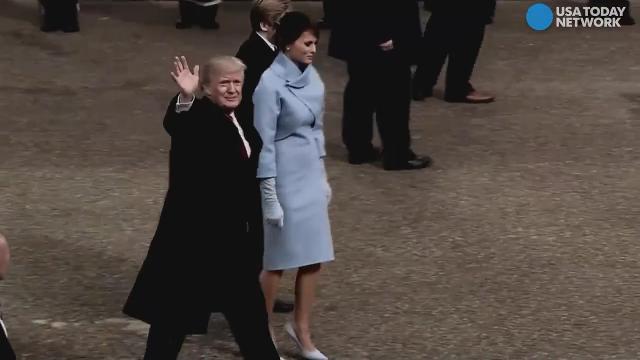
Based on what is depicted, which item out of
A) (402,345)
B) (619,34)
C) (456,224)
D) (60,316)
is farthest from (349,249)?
(619,34)

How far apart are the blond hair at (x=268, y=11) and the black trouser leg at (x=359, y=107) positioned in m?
2.63

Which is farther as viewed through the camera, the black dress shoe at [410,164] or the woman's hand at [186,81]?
the black dress shoe at [410,164]

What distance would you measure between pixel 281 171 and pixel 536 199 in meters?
3.18

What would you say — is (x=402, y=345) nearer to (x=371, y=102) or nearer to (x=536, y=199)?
(x=536, y=199)

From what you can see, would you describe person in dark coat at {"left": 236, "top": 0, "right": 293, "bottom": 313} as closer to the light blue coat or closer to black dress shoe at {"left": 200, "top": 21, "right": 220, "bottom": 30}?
the light blue coat

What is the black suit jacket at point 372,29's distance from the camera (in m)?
9.05

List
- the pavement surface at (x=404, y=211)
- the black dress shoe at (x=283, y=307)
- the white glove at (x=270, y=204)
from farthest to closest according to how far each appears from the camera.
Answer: the black dress shoe at (x=283, y=307), the pavement surface at (x=404, y=211), the white glove at (x=270, y=204)

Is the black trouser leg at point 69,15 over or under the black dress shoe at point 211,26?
over

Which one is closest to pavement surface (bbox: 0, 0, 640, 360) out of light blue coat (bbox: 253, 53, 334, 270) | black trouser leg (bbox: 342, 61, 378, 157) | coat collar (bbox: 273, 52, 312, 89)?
black trouser leg (bbox: 342, 61, 378, 157)

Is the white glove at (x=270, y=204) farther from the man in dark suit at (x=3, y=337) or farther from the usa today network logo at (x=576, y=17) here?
the usa today network logo at (x=576, y=17)

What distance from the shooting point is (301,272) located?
600 cm

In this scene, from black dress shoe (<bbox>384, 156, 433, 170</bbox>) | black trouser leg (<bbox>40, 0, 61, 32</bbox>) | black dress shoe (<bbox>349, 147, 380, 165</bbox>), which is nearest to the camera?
black dress shoe (<bbox>384, 156, 433, 170</bbox>)

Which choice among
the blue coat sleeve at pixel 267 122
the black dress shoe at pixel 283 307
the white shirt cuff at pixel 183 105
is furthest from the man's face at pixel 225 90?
the black dress shoe at pixel 283 307

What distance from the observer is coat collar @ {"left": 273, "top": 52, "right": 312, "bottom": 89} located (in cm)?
589
